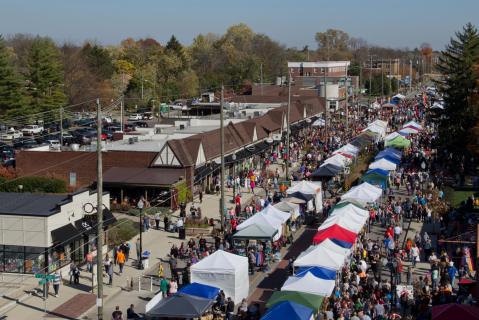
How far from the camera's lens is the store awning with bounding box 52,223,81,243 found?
2917cm

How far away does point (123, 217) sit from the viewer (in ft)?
131

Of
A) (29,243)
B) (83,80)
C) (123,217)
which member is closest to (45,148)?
(123,217)

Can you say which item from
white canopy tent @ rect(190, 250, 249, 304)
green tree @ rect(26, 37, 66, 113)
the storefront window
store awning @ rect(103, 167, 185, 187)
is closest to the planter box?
store awning @ rect(103, 167, 185, 187)

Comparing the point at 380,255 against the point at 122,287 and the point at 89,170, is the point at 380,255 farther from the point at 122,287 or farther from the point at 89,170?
the point at 89,170

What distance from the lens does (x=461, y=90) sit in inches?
2274

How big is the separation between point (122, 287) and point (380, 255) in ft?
32.7

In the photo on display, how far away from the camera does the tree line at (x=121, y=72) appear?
267ft

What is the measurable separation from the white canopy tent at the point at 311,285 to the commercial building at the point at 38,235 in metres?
9.68

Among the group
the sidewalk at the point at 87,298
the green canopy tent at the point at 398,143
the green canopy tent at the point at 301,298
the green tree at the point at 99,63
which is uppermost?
the green tree at the point at 99,63

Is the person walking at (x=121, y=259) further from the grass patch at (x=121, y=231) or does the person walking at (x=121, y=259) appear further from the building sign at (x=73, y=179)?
the building sign at (x=73, y=179)

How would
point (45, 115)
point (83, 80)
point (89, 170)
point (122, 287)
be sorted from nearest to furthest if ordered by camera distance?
point (122, 287), point (89, 170), point (45, 115), point (83, 80)

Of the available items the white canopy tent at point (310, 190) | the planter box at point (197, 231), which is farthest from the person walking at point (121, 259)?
the white canopy tent at point (310, 190)

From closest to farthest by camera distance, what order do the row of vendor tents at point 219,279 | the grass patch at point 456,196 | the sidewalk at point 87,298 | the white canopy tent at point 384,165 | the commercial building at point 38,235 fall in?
the row of vendor tents at point 219,279 < the sidewalk at point 87,298 < the commercial building at point 38,235 < the grass patch at point 456,196 < the white canopy tent at point 384,165

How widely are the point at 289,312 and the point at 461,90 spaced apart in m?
40.9
